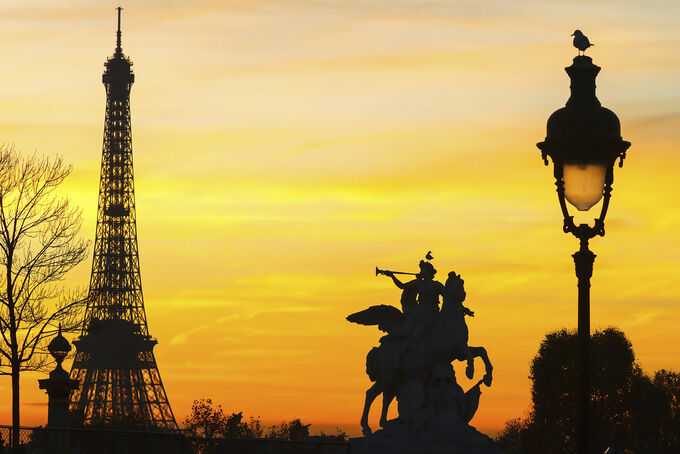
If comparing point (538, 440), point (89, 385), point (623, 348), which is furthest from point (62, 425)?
point (89, 385)

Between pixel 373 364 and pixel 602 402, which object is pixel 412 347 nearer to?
pixel 373 364

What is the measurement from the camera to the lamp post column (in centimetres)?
1498

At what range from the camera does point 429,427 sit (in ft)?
110

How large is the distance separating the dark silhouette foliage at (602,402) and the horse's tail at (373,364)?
38854mm

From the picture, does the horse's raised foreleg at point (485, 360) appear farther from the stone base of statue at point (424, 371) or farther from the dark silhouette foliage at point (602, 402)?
the dark silhouette foliage at point (602, 402)

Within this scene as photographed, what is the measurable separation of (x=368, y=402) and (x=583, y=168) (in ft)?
63.2

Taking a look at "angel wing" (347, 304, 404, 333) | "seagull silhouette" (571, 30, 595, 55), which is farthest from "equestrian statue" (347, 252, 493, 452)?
"seagull silhouette" (571, 30, 595, 55)

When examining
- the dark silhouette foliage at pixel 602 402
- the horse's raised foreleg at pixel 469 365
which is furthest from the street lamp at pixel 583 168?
the dark silhouette foliage at pixel 602 402

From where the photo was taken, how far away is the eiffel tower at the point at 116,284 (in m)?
113

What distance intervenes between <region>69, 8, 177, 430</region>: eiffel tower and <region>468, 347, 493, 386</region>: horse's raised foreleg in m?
79.2

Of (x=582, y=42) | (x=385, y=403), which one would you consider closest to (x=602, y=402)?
(x=385, y=403)

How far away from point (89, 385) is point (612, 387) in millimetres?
48004

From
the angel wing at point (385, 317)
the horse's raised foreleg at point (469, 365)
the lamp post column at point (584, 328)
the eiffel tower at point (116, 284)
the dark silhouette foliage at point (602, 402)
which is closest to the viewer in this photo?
the lamp post column at point (584, 328)

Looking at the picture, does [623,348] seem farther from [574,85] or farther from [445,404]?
[574,85]
